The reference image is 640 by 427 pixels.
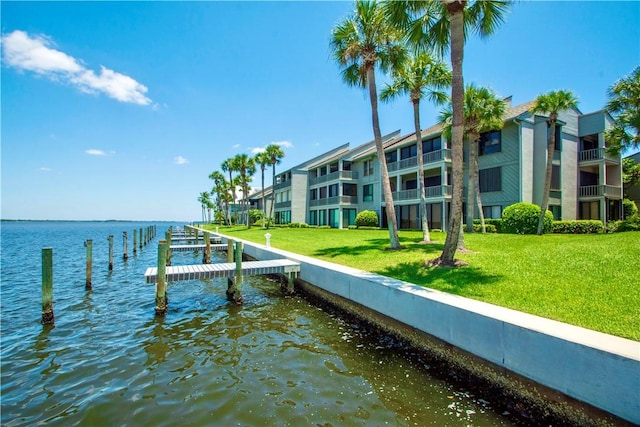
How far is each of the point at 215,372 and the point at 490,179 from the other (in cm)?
2408

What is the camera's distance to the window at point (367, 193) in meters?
36.5

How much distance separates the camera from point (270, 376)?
→ 21.4ft

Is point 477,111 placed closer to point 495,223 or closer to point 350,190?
point 495,223

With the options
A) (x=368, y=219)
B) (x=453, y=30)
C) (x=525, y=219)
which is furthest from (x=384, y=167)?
(x=368, y=219)

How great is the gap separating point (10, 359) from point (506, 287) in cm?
1143

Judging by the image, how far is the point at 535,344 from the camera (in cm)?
488

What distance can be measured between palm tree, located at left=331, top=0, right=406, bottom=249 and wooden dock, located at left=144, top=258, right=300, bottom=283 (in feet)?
16.6

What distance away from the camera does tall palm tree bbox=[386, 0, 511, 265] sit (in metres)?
10.2

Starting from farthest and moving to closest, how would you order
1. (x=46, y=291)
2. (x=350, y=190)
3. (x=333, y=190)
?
(x=333, y=190) < (x=350, y=190) < (x=46, y=291)

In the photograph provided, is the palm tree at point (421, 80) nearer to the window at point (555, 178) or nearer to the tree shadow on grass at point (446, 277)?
the tree shadow on grass at point (446, 277)

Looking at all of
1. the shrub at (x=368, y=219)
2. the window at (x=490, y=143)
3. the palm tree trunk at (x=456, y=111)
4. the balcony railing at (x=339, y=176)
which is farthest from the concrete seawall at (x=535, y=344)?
the balcony railing at (x=339, y=176)

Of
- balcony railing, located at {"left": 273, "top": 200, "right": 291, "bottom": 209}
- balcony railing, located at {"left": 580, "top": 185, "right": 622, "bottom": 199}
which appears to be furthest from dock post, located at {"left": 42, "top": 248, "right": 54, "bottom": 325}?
balcony railing, located at {"left": 273, "top": 200, "right": 291, "bottom": 209}

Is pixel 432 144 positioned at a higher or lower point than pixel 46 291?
higher

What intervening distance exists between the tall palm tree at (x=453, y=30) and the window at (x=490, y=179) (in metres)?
15.2
